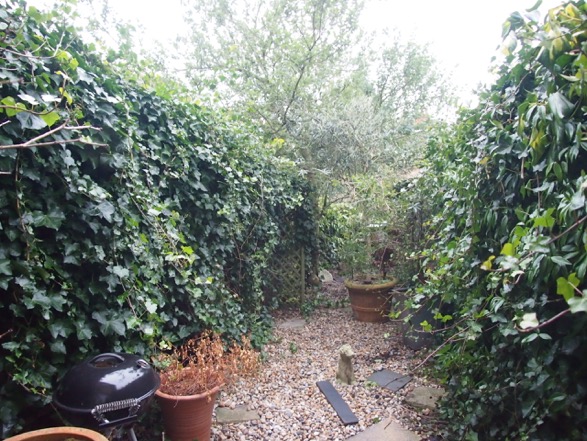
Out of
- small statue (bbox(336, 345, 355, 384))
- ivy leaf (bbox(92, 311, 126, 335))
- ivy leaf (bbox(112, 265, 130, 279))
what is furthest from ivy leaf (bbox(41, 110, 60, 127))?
small statue (bbox(336, 345, 355, 384))

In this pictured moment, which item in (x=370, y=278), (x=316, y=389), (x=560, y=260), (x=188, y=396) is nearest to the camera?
(x=560, y=260)

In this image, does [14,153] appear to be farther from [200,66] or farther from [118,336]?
[200,66]

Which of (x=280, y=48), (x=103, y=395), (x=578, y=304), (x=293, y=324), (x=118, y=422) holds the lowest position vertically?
(x=293, y=324)

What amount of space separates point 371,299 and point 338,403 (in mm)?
1846

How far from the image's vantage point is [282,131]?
17.4 ft

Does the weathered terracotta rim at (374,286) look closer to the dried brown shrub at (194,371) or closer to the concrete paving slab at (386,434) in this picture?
the concrete paving slab at (386,434)

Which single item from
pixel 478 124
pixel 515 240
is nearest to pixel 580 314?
pixel 515 240

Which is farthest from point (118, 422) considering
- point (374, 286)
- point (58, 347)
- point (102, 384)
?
point (374, 286)

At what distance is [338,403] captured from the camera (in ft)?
8.74

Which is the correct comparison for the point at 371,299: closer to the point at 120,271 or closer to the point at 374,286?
the point at 374,286

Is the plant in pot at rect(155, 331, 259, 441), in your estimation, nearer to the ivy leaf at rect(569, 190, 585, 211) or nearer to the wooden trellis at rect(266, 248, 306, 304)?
the ivy leaf at rect(569, 190, 585, 211)

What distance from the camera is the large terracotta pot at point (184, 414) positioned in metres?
2.01

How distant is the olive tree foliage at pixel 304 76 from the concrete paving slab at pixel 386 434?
3272 mm

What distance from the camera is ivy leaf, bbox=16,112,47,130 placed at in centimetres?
140
